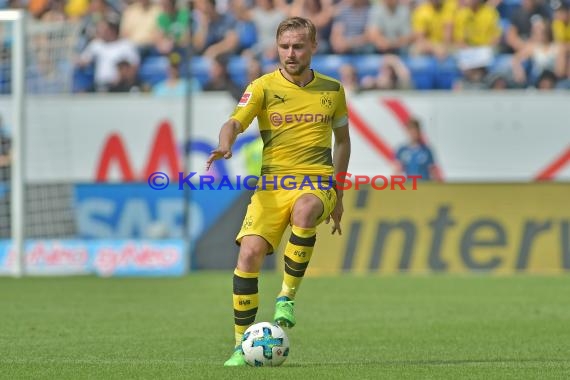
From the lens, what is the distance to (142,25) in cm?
2333

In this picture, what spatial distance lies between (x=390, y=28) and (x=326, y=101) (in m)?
14.1

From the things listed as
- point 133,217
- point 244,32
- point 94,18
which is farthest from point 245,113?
point 94,18

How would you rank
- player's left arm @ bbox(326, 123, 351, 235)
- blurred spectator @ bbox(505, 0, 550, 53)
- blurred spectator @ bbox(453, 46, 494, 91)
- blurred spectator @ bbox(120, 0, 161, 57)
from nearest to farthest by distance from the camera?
player's left arm @ bbox(326, 123, 351, 235), blurred spectator @ bbox(453, 46, 494, 91), blurred spectator @ bbox(505, 0, 550, 53), blurred spectator @ bbox(120, 0, 161, 57)

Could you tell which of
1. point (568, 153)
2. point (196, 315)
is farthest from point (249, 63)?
point (196, 315)

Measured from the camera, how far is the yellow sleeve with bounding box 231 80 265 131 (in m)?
8.24

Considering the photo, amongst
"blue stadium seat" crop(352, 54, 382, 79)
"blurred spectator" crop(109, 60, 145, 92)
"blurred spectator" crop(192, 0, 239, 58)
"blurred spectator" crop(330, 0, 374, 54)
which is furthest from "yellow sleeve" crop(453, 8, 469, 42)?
"blurred spectator" crop(109, 60, 145, 92)

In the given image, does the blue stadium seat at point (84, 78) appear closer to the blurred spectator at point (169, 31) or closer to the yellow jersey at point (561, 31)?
the blurred spectator at point (169, 31)

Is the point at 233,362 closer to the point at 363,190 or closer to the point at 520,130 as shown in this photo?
the point at 363,190

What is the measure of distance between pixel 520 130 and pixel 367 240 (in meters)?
3.57

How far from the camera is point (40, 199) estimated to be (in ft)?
63.0

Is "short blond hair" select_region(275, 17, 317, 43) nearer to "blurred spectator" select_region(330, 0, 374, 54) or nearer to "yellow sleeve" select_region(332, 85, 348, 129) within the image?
"yellow sleeve" select_region(332, 85, 348, 129)

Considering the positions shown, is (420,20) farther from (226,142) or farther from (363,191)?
(226,142)

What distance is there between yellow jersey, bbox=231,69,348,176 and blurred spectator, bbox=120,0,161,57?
1505 cm

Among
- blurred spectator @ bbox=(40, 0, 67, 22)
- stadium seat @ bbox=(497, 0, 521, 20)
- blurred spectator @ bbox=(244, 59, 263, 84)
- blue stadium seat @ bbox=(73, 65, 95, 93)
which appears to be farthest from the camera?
blurred spectator @ bbox=(40, 0, 67, 22)
